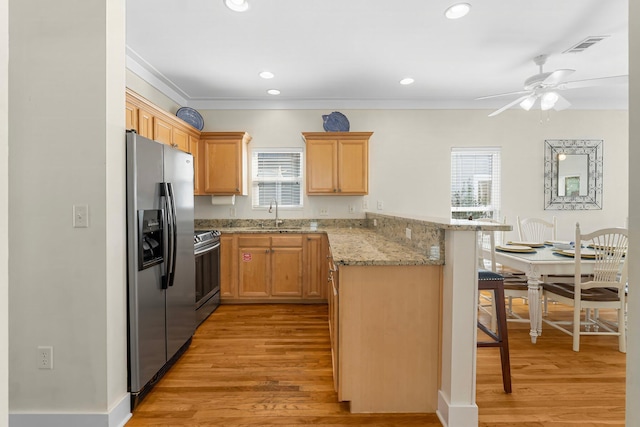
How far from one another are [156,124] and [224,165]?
3.77ft

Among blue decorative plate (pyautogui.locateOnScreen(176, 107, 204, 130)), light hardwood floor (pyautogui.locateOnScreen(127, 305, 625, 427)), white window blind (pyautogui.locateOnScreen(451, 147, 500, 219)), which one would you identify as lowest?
light hardwood floor (pyautogui.locateOnScreen(127, 305, 625, 427))

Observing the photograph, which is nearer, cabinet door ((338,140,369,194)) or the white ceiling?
the white ceiling

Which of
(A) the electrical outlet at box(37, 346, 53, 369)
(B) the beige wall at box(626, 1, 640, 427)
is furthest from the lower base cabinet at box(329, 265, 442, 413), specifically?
(A) the electrical outlet at box(37, 346, 53, 369)

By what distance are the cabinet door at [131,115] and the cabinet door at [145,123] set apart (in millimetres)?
53

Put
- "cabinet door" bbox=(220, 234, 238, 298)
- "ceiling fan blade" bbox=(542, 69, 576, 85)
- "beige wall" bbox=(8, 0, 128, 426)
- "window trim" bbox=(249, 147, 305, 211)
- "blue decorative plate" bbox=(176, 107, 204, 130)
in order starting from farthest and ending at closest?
1. "window trim" bbox=(249, 147, 305, 211)
2. "blue decorative plate" bbox=(176, 107, 204, 130)
3. "cabinet door" bbox=(220, 234, 238, 298)
4. "ceiling fan blade" bbox=(542, 69, 576, 85)
5. "beige wall" bbox=(8, 0, 128, 426)

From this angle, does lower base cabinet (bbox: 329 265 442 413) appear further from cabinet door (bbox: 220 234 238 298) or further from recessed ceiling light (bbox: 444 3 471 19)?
cabinet door (bbox: 220 234 238 298)

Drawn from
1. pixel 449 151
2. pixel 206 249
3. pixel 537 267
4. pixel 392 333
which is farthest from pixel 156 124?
pixel 449 151

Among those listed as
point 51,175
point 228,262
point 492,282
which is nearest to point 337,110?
point 228,262

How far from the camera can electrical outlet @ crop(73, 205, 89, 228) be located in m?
1.66

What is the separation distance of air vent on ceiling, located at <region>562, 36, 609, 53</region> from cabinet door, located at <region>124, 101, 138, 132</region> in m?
4.10

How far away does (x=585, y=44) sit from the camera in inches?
111

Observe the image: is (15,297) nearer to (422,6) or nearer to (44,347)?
(44,347)

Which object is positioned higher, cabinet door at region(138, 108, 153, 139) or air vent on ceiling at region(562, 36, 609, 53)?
air vent on ceiling at region(562, 36, 609, 53)

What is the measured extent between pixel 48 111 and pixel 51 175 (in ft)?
1.13
